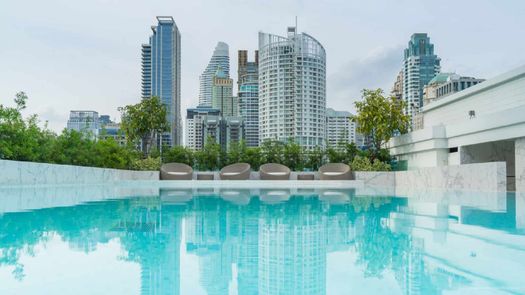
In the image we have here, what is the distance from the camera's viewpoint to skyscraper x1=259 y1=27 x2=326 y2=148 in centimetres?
6794

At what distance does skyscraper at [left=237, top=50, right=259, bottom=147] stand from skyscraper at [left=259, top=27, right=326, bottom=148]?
7347 millimetres

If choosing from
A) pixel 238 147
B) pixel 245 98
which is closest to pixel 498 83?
pixel 238 147

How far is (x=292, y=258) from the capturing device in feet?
A: 11.3

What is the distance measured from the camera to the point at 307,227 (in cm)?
535

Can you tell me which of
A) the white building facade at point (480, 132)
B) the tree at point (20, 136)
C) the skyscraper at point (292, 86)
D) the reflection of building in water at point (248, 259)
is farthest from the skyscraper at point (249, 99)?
the reflection of building in water at point (248, 259)

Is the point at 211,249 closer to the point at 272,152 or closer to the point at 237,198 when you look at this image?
the point at 237,198

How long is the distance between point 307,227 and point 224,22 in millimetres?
26779

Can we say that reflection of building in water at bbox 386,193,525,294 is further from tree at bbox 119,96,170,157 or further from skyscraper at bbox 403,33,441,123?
skyscraper at bbox 403,33,441,123

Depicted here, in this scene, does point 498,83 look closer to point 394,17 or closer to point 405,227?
point 394,17

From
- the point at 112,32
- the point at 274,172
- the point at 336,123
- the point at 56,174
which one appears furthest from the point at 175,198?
the point at 336,123

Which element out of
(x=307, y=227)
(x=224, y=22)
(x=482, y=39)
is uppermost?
(x=224, y=22)

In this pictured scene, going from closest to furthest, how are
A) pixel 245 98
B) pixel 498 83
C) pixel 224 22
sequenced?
1. pixel 498 83
2. pixel 224 22
3. pixel 245 98

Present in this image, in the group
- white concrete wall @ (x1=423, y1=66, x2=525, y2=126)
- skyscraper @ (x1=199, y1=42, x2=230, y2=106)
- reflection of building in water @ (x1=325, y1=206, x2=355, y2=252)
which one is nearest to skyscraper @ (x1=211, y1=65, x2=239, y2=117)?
skyscraper @ (x1=199, y1=42, x2=230, y2=106)

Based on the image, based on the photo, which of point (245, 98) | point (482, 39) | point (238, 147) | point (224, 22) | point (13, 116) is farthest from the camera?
point (245, 98)
